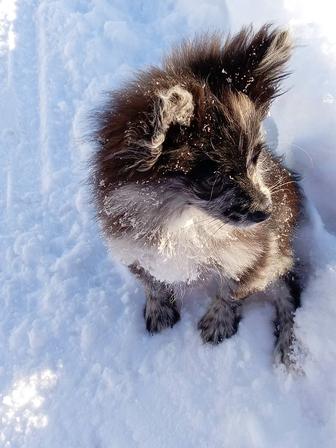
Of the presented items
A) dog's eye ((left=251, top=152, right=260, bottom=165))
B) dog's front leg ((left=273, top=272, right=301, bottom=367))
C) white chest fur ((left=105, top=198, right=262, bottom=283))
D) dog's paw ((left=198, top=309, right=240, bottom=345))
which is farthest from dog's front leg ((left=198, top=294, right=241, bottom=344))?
dog's eye ((left=251, top=152, right=260, bottom=165))

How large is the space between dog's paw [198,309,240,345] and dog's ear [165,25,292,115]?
5.31ft

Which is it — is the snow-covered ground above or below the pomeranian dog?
below

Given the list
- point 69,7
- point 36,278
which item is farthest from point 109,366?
point 69,7

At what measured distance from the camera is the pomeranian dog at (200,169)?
2.76 meters

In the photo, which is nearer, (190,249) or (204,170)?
(204,170)

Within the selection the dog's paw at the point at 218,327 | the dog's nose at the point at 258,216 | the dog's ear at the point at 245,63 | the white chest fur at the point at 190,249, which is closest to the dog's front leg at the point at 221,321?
the dog's paw at the point at 218,327

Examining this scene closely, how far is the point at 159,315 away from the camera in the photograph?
4.14 meters

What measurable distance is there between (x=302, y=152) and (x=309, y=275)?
43.0 inches

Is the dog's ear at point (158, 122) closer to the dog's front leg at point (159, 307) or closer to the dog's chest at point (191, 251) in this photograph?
the dog's chest at point (191, 251)

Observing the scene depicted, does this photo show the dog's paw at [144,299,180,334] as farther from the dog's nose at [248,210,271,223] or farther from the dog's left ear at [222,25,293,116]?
the dog's left ear at [222,25,293,116]

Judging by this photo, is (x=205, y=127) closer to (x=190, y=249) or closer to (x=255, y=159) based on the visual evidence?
(x=255, y=159)

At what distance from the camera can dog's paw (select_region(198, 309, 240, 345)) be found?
400 cm

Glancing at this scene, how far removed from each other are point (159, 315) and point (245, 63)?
6.63ft

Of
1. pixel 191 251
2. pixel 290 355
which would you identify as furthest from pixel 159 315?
pixel 290 355
